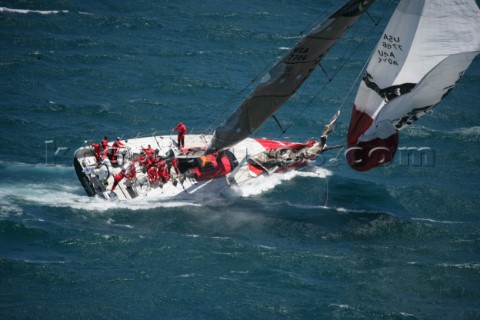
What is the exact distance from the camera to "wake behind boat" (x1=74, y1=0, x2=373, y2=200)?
37.3 metres

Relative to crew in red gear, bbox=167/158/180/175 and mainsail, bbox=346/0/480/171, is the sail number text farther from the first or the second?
crew in red gear, bbox=167/158/180/175

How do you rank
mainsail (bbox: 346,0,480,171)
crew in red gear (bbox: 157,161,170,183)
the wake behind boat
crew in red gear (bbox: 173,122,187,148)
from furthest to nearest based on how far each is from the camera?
crew in red gear (bbox: 173,122,187,148) < crew in red gear (bbox: 157,161,170,183) < the wake behind boat < mainsail (bbox: 346,0,480,171)

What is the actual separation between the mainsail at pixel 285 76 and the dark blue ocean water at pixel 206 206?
366 cm

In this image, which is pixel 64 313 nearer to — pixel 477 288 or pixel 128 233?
pixel 128 233

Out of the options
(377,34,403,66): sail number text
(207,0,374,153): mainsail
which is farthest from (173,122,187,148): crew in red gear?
(377,34,403,66): sail number text

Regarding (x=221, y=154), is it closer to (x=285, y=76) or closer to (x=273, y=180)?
(x=273, y=180)

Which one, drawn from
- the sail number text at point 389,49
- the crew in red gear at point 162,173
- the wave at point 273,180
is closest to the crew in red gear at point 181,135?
the crew in red gear at point 162,173

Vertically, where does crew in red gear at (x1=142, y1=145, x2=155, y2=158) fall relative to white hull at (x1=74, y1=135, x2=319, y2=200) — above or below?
above

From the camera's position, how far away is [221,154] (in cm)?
4122

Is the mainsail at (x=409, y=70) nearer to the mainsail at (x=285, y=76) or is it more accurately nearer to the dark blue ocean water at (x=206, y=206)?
the mainsail at (x=285, y=76)

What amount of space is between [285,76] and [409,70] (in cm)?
590

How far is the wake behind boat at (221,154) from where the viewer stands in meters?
37.3

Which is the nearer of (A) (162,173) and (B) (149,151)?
(A) (162,173)

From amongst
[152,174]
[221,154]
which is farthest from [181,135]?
[152,174]
